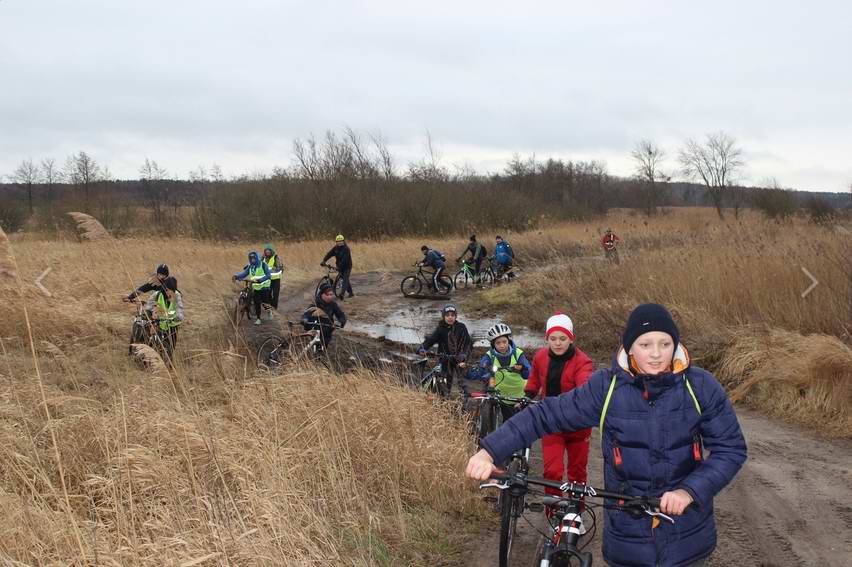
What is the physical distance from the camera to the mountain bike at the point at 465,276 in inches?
984

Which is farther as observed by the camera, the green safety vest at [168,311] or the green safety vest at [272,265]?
the green safety vest at [272,265]

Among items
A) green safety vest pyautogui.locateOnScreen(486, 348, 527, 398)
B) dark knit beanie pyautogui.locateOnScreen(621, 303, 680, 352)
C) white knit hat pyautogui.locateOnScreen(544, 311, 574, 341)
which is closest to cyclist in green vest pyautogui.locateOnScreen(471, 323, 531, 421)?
green safety vest pyautogui.locateOnScreen(486, 348, 527, 398)

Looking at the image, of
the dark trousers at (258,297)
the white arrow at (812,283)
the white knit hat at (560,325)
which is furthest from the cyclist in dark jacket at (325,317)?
the white arrow at (812,283)

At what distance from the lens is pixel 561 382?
5.60m

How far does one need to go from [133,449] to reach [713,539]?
3.40 metres

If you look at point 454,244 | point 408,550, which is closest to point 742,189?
point 454,244

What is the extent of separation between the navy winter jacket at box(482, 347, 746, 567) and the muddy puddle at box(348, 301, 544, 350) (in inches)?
446

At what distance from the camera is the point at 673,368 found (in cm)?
269

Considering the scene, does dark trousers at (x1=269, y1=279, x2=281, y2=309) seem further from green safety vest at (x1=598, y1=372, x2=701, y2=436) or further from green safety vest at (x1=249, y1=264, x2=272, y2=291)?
green safety vest at (x1=598, y1=372, x2=701, y2=436)

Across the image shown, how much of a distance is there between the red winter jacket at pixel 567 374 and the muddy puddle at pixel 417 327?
829cm

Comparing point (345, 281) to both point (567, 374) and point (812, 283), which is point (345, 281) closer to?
point (812, 283)

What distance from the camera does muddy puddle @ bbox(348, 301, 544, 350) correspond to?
1530 cm

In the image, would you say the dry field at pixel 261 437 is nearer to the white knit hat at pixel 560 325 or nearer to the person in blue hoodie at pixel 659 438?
the white knit hat at pixel 560 325

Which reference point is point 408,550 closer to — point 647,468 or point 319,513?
point 319,513
